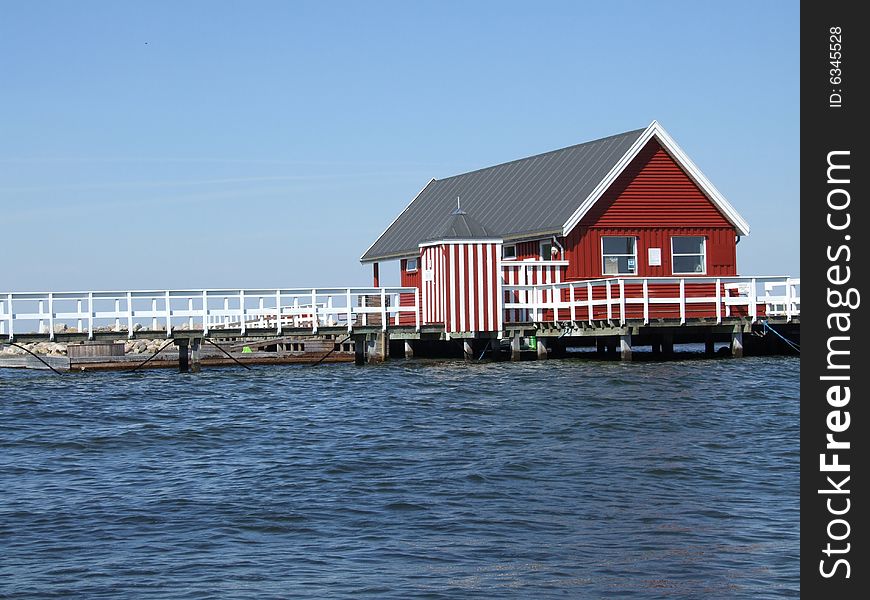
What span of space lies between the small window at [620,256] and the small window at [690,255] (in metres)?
1.31

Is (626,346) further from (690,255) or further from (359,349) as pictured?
(359,349)

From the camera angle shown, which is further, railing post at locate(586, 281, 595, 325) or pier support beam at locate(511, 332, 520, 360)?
pier support beam at locate(511, 332, 520, 360)

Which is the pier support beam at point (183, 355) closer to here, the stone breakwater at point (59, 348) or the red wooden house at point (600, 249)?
the red wooden house at point (600, 249)

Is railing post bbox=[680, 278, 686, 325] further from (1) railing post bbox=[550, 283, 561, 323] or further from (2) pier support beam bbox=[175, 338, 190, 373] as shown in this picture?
(2) pier support beam bbox=[175, 338, 190, 373]

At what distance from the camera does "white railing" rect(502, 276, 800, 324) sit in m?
34.7

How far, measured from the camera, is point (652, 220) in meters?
38.3

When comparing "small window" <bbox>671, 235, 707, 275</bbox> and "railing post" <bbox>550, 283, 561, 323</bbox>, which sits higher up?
"small window" <bbox>671, 235, 707, 275</bbox>

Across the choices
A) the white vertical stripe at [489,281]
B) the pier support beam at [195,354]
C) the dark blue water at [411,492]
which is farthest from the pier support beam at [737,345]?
the pier support beam at [195,354]

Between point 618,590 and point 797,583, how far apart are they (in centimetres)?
165

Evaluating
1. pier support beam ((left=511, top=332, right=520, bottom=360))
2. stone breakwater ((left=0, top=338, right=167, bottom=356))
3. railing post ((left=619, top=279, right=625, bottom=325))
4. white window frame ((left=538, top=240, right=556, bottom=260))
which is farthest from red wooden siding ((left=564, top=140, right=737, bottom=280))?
stone breakwater ((left=0, top=338, right=167, bottom=356))

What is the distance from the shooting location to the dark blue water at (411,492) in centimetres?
1270

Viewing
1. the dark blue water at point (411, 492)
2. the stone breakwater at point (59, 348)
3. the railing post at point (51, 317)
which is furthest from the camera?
the stone breakwater at point (59, 348)

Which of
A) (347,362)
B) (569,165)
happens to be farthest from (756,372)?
(347,362)

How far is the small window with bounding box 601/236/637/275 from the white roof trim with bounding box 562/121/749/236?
4.62 ft
